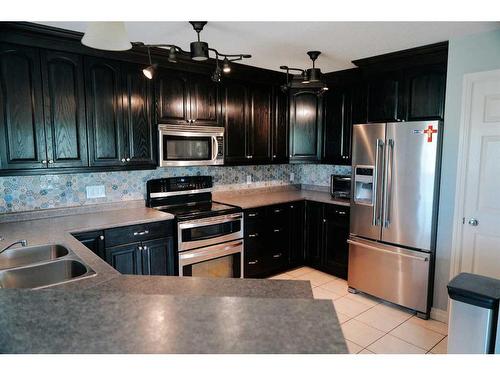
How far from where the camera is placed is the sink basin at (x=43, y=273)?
69.2 inches

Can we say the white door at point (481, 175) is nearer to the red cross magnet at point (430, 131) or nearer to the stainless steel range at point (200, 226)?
the red cross magnet at point (430, 131)

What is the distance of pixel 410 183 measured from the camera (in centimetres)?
310

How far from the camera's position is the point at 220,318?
35.3 inches

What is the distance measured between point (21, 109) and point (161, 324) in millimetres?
2478

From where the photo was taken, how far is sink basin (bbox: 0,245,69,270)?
6.79 feet

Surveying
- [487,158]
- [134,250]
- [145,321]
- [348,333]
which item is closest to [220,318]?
[145,321]

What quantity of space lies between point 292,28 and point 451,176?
1.85 meters

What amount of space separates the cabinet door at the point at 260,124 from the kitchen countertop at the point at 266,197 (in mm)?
472

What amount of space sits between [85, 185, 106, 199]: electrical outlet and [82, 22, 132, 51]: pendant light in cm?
218

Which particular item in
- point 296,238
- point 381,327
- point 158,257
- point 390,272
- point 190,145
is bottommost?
point 381,327

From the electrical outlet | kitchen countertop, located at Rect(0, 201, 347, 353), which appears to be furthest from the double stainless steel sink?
the electrical outlet

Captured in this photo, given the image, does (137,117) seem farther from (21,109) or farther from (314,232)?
(314,232)

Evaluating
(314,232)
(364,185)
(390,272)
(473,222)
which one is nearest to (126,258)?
(314,232)

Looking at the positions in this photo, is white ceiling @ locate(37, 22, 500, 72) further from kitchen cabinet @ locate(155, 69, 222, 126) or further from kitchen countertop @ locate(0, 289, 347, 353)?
kitchen countertop @ locate(0, 289, 347, 353)
